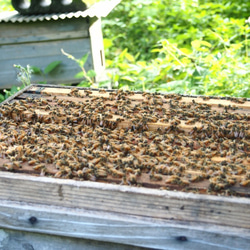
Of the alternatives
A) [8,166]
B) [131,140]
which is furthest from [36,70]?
[8,166]

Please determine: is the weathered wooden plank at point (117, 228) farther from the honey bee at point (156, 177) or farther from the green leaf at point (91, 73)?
the green leaf at point (91, 73)

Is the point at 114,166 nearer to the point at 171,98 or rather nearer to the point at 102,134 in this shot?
the point at 102,134

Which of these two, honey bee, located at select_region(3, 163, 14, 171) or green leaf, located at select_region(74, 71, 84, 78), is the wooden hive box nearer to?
honey bee, located at select_region(3, 163, 14, 171)

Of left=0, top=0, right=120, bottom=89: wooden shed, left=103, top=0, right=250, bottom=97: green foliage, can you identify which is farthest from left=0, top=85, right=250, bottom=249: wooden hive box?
left=0, top=0, right=120, bottom=89: wooden shed

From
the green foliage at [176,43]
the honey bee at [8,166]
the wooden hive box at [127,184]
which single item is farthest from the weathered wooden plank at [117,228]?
the green foliage at [176,43]

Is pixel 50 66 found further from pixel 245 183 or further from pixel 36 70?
pixel 245 183

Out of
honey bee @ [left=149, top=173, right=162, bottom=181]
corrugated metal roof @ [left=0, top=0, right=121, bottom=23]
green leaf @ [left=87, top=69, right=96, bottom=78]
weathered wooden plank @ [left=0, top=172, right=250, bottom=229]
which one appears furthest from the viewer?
green leaf @ [left=87, top=69, right=96, bottom=78]

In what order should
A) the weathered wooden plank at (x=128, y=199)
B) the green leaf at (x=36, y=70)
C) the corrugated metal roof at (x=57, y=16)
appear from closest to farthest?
the weathered wooden plank at (x=128, y=199), the corrugated metal roof at (x=57, y=16), the green leaf at (x=36, y=70)
